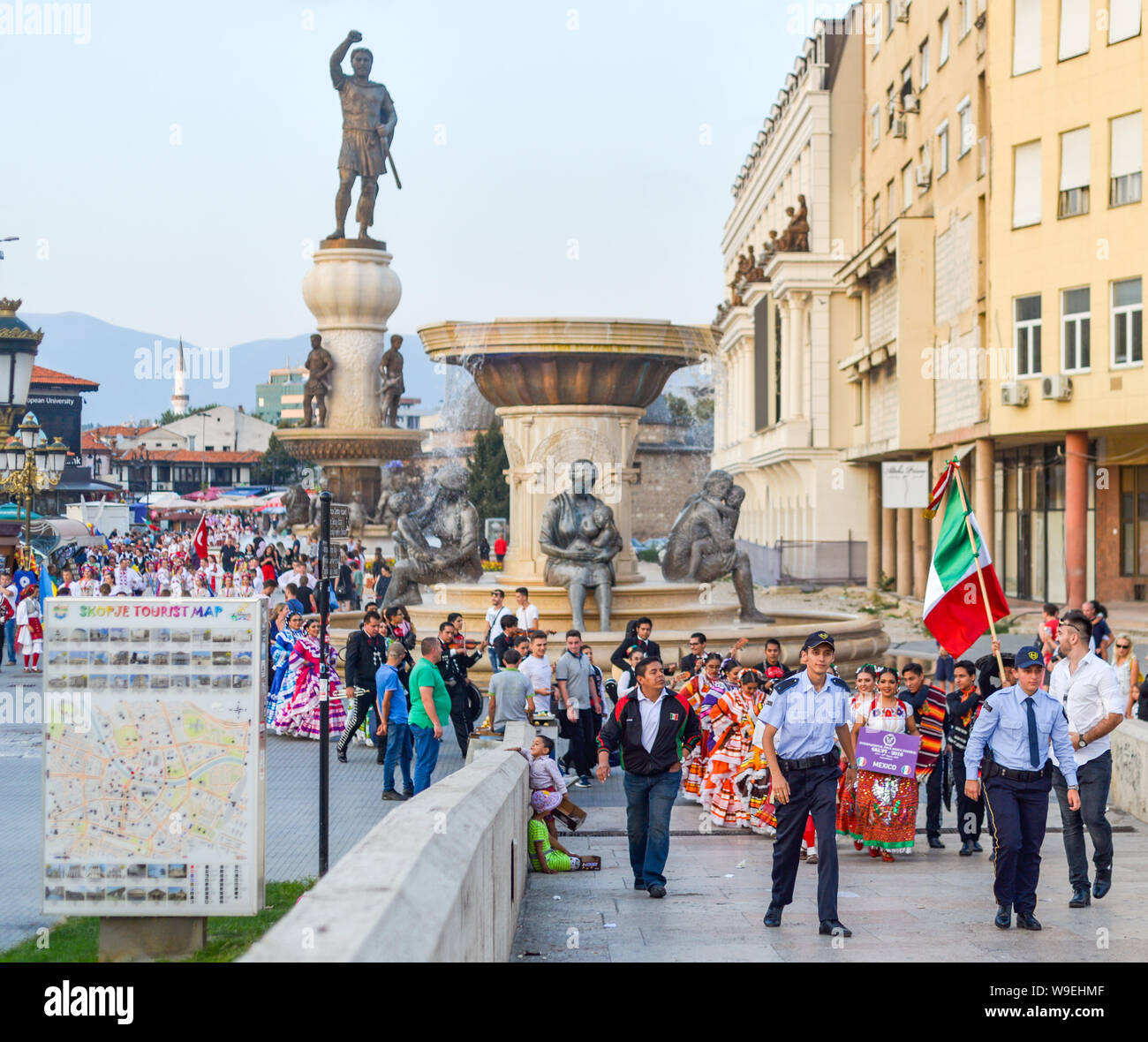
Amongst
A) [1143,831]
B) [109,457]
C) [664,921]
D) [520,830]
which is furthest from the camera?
[109,457]

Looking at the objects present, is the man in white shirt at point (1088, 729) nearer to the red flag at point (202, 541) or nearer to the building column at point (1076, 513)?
the building column at point (1076, 513)

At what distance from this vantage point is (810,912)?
8758 millimetres

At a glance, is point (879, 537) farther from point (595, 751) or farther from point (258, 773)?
point (258, 773)

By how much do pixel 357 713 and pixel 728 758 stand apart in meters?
4.75

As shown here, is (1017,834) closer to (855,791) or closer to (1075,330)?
(855,791)

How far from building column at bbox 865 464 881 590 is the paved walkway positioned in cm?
3538

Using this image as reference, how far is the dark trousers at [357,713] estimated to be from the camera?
15.4 metres

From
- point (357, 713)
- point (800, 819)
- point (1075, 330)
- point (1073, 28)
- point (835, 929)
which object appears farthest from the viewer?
point (1075, 330)

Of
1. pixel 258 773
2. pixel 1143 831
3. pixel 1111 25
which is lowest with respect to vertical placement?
pixel 1143 831

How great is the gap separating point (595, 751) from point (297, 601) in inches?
365

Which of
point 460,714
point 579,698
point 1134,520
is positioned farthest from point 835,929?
point 1134,520

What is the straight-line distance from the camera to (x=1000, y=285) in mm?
30859

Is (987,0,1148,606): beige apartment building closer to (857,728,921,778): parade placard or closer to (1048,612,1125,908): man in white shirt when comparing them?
(857,728,921,778): parade placard
